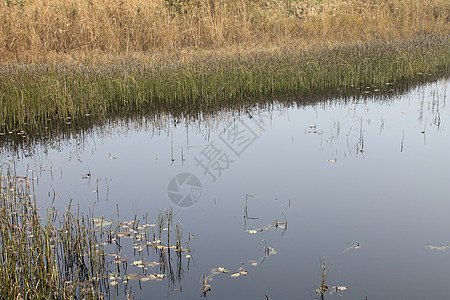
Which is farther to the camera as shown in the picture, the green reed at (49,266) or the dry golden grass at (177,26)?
the dry golden grass at (177,26)

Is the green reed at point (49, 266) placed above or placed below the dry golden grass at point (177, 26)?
below

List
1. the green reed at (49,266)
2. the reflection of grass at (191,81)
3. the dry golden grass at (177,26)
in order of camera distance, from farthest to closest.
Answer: the dry golden grass at (177,26) → the reflection of grass at (191,81) → the green reed at (49,266)

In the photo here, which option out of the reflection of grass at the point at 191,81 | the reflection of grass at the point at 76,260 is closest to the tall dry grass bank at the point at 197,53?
the reflection of grass at the point at 191,81

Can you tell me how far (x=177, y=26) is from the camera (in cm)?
1449

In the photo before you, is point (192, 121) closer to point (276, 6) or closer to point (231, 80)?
point (231, 80)

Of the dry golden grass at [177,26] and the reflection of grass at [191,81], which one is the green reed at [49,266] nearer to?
the reflection of grass at [191,81]

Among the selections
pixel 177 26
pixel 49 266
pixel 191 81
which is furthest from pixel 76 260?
pixel 177 26

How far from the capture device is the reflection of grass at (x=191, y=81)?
8.73 metres

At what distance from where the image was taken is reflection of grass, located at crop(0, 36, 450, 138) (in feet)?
28.6

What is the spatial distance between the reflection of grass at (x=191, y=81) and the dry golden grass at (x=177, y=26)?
178cm

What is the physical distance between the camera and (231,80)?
1023 cm

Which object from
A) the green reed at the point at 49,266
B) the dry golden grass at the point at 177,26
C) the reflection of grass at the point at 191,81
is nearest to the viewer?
the green reed at the point at 49,266

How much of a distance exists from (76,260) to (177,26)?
444 inches

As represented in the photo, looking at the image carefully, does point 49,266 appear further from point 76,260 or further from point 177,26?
point 177,26
